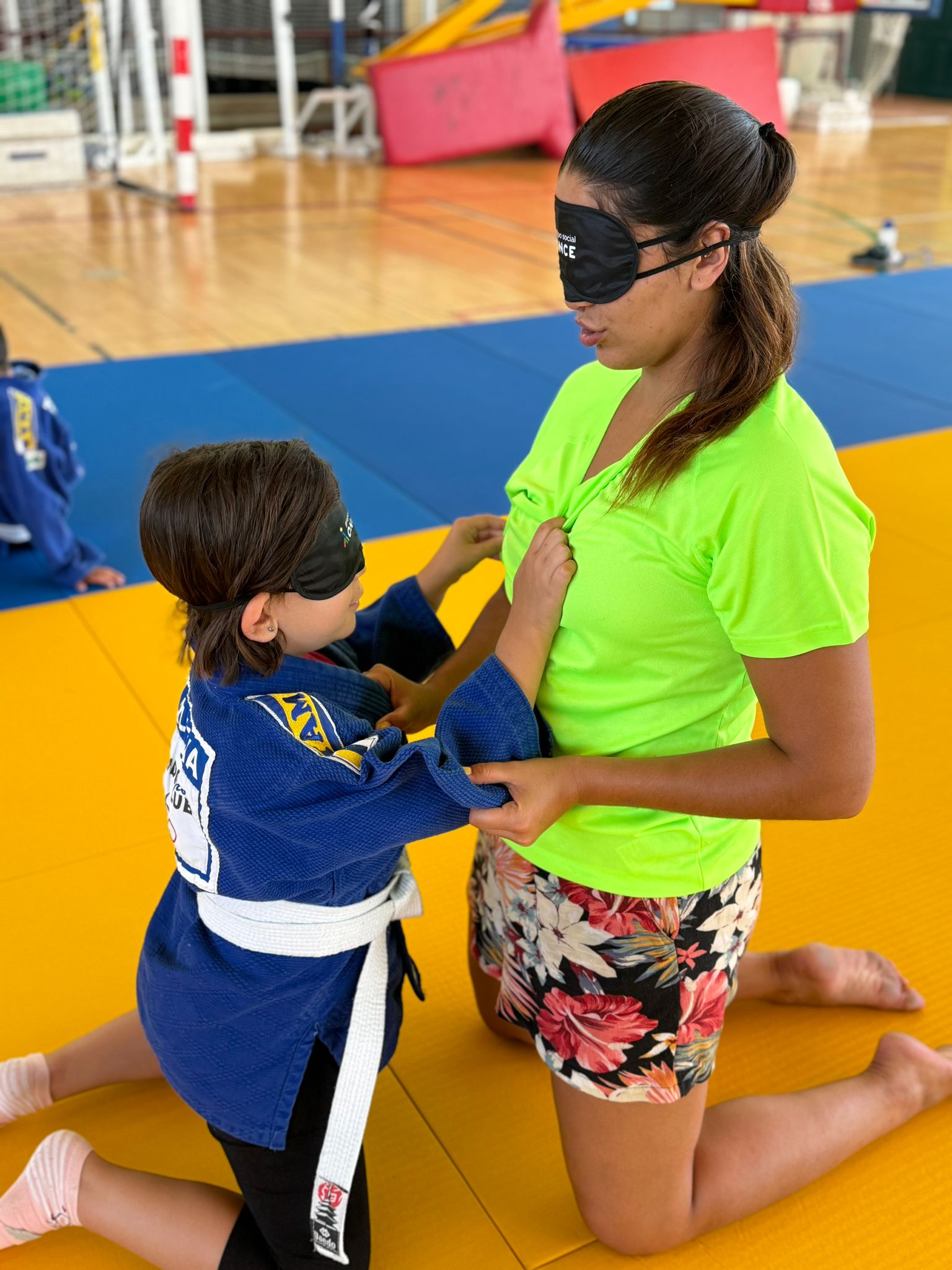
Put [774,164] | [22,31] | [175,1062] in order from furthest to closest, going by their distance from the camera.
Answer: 1. [22,31]
2. [175,1062]
3. [774,164]

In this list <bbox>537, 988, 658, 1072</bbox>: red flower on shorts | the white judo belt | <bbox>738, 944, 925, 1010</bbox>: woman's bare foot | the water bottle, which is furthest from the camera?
the water bottle

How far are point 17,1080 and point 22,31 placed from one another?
11.6 m

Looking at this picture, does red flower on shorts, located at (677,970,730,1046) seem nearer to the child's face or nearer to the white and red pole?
the child's face

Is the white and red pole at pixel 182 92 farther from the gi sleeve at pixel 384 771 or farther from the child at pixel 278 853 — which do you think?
the gi sleeve at pixel 384 771

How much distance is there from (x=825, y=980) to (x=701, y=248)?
1.41 metres

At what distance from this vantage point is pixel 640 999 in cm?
164

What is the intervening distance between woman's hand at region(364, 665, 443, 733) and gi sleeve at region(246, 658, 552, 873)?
0.68 ft

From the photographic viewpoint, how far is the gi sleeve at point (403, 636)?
186 centimetres

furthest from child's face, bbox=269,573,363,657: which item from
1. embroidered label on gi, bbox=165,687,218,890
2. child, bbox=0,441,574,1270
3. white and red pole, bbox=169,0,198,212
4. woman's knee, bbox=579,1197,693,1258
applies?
white and red pole, bbox=169,0,198,212

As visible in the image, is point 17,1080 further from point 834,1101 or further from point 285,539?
point 834,1101

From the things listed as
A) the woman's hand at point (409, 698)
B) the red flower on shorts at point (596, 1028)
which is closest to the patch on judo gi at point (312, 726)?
the woman's hand at point (409, 698)

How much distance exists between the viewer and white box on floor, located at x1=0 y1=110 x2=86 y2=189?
9.84 metres

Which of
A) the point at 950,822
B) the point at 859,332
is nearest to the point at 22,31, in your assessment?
the point at 859,332

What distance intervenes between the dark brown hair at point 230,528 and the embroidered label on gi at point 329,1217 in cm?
68
